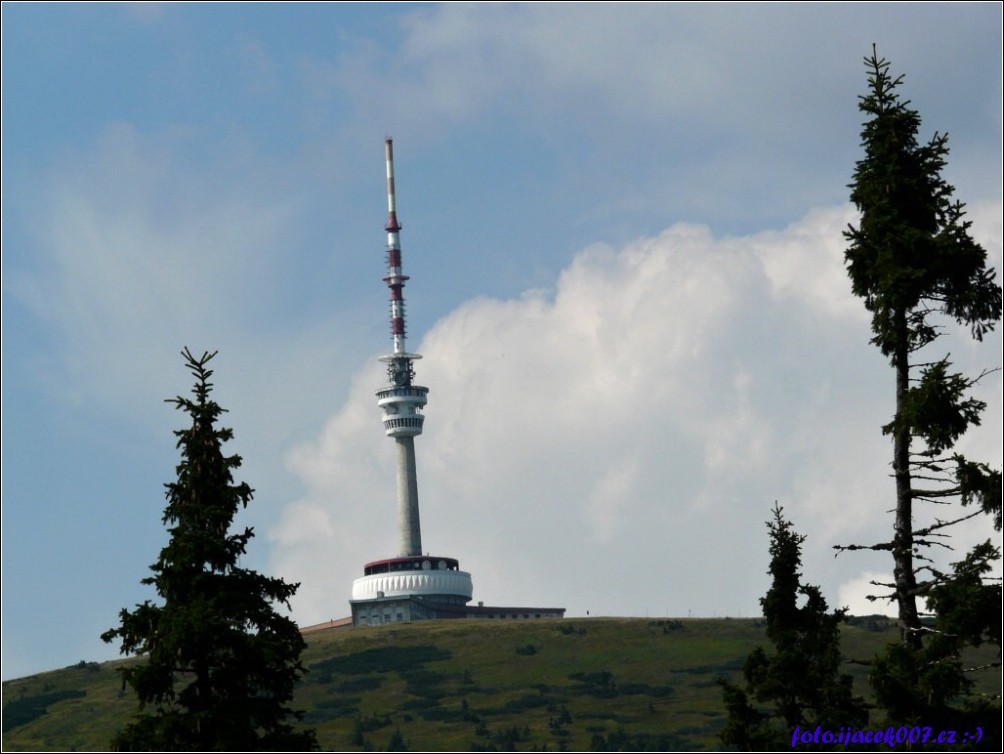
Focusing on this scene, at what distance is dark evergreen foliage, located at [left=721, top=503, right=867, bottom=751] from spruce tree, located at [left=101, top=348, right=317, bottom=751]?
30.8 ft

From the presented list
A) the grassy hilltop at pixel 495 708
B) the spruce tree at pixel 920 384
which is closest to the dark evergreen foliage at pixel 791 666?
the spruce tree at pixel 920 384

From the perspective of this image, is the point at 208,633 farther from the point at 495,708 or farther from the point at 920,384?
the point at 495,708

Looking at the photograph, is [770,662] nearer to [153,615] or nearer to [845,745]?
[845,745]

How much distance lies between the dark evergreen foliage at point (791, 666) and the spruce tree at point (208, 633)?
9379 millimetres

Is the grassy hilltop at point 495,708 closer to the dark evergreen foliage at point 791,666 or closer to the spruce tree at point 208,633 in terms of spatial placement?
the dark evergreen foliage at point 791,666

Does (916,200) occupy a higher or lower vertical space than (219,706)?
higher

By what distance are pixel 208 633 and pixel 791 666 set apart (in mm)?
13000

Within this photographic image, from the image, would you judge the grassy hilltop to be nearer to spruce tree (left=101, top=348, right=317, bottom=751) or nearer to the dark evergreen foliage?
the dark evergreen foliage

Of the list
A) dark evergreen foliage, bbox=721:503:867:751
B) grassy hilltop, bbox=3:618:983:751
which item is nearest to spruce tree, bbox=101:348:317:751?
dark evergreen foliage, bbox=721:503:867:751

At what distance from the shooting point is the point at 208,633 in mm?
30109

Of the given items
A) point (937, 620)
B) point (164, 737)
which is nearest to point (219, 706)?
point (164, 737)

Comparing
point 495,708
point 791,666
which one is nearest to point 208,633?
point 791,666

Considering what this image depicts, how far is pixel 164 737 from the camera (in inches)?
1177

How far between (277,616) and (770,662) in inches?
440
